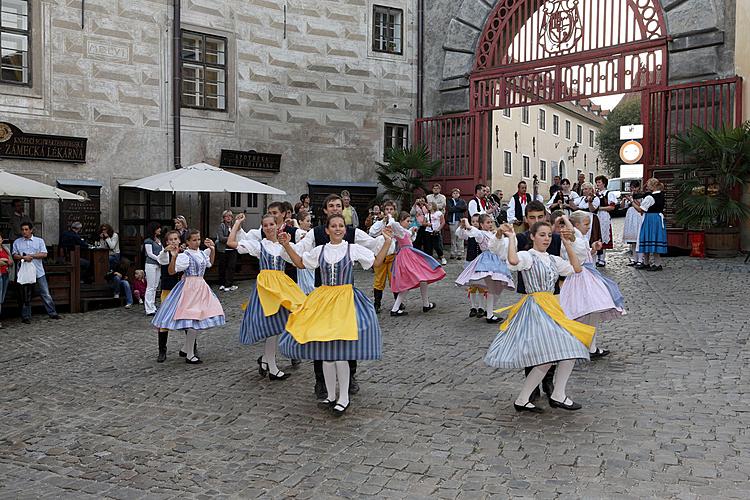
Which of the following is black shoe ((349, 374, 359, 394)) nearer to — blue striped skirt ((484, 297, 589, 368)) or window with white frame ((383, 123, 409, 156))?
blue striped skirt ((484, 297, 589, 368))

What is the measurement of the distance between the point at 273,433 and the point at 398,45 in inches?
689

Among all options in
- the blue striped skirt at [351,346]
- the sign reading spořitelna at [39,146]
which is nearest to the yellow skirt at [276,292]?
the blue striped skirt at [351,346]

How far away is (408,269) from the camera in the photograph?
35.4 feet

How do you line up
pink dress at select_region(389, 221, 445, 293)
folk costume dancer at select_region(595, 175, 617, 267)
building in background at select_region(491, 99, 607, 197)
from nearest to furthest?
pink dress at select_region(389, 221, 445, 293), folk costume dancer at select_region(595, 175, 617, 267), building in background at select_region(491, 99, 607, 197)

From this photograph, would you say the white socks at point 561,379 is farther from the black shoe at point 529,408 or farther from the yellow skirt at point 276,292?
the yellow skirt at point 276,292

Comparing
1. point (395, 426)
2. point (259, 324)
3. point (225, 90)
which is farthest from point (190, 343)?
point (225, 90)

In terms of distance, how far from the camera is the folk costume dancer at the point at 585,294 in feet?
23.2

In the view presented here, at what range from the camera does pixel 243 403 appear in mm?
6484

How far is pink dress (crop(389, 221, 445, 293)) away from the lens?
10.7m

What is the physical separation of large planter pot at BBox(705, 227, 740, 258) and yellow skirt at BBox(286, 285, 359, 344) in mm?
11833

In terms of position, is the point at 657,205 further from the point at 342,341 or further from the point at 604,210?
the point at 342,341

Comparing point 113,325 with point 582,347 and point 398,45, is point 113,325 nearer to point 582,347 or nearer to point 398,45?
point 582,347

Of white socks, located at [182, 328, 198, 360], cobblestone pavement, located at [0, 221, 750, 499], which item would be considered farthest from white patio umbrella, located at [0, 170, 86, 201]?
white socks, located at [182, 328, 198, 360]

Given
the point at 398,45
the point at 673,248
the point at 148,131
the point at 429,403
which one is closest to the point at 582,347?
the point at 429,403
